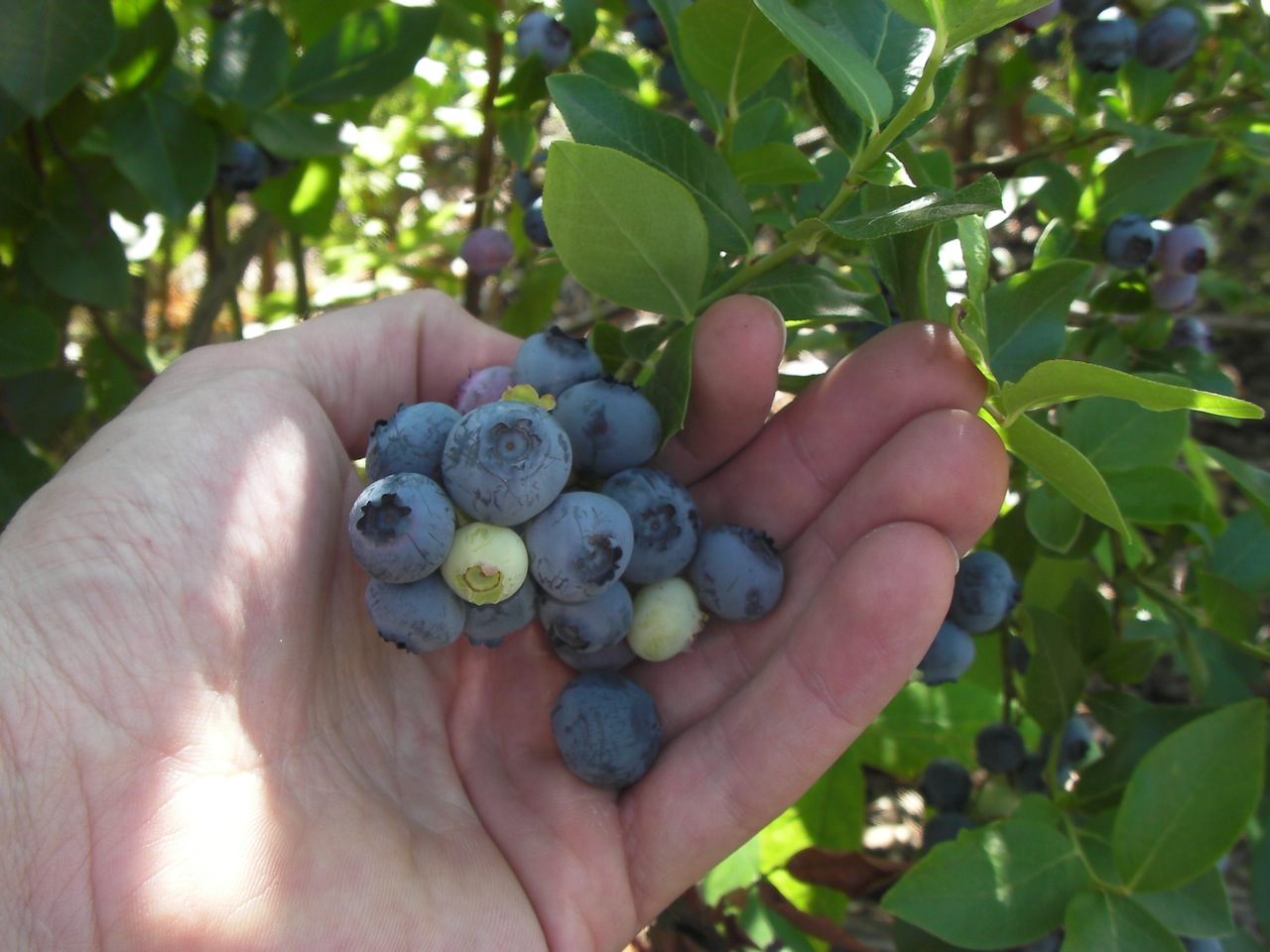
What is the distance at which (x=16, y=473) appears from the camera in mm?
1559

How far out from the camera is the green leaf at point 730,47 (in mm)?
1115

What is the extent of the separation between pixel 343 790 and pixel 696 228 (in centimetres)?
76

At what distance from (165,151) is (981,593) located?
1377 mm

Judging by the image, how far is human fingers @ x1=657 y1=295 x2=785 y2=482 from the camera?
3.83 ft

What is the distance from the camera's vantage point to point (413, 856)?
3.71 ft

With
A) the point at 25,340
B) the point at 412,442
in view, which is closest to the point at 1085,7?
the point at 412,442

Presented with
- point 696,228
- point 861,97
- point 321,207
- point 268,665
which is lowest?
point 268,665

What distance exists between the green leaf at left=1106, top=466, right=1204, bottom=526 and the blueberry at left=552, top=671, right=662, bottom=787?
71 cm

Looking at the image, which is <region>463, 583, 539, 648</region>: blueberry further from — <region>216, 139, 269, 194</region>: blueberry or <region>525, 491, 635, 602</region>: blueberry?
<region>216, 139, 269, 194</region>: blueberry

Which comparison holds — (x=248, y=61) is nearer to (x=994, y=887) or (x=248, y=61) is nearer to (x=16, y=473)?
(x=16, y=473)

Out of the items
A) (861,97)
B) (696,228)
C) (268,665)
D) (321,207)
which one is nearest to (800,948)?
(268,665)

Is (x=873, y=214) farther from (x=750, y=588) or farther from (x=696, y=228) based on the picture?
(x=750, y=588)

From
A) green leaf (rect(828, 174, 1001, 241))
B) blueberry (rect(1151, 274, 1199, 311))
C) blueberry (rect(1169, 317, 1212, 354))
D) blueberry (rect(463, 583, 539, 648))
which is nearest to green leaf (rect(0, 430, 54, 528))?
blueberry (rect(463, 583, 539, 648))

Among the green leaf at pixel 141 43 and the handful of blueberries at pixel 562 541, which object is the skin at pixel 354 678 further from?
the green leaf at pixel 141 43
